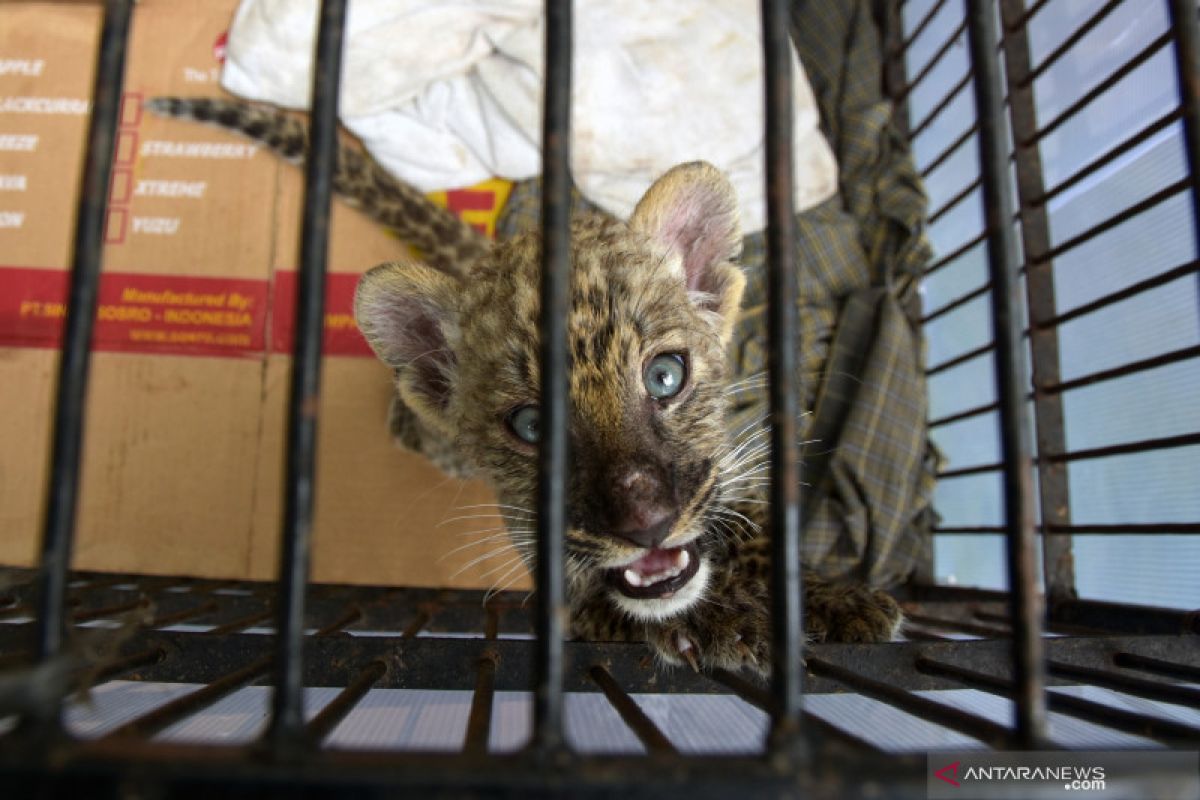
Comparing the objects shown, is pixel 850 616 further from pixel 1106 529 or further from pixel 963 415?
pixel 963 415

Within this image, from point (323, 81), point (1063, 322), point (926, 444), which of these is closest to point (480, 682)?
point (323, 81)

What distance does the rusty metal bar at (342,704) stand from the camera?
914 millimetres

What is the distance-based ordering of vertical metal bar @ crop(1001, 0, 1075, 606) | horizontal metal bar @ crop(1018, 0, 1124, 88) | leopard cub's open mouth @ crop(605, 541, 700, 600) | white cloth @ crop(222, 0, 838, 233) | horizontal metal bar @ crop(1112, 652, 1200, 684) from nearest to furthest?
horizontal metal bar @ crop(1112, 652, 1200, 684) → leopard cub's open mouth @ crop(605, 541, 700, 600) → horizontal metal bar @ crop(1018, 0, 1124, 88) → vertical metal bar @ crop(1001, 0, 1075, 606) → white cloth @ crop(222, 0, 838, 233)

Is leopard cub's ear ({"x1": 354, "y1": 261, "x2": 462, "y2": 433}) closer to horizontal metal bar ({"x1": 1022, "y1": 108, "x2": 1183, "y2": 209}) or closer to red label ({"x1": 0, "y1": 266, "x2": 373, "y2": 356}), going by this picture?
red label ({"x1": 0, "y1": 266, "x2": 373, "y2": 356})

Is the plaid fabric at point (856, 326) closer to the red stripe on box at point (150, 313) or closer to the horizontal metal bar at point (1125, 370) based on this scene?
the horizontal metal bar at point (1125, 370)

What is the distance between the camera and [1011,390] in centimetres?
93

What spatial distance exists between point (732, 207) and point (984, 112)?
110 centimetres

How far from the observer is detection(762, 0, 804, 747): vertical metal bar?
0.88 m

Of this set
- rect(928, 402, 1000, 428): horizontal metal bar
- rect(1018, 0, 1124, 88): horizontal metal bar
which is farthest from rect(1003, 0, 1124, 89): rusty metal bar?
rect(928, 402, 1000, 428): horizontal metal bar

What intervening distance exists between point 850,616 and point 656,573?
462mm

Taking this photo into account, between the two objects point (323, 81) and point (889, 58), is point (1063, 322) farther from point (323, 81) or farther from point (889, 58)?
point (323, 81)

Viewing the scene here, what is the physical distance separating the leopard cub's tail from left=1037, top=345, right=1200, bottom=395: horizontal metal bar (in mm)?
2249

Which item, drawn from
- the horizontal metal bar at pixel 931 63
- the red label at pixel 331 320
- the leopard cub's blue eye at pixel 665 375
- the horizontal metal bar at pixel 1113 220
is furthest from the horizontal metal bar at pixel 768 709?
the horizontal metal bar at pixel 931 63

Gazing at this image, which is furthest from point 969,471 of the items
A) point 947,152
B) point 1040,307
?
point 947,152
